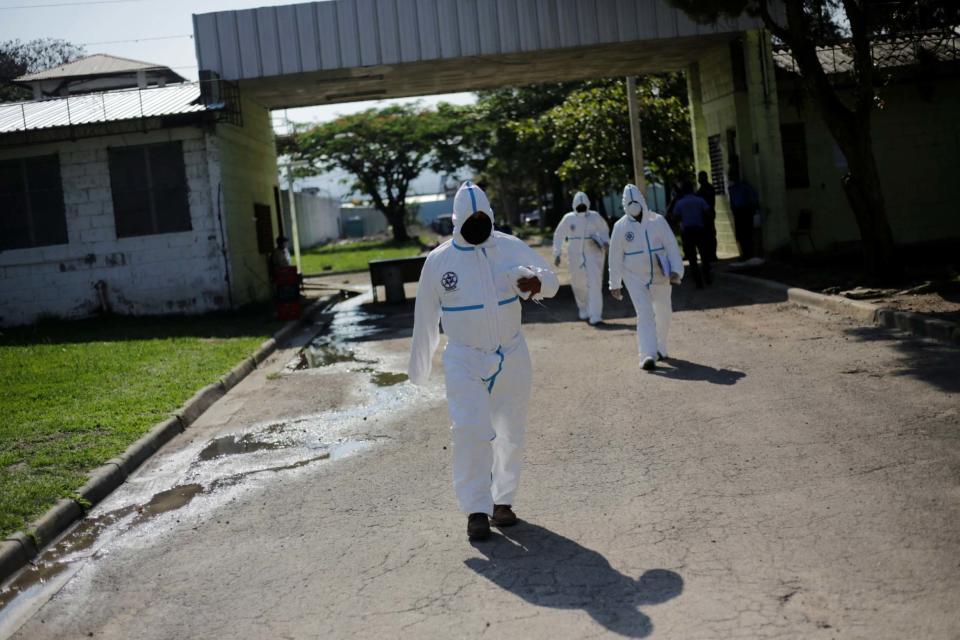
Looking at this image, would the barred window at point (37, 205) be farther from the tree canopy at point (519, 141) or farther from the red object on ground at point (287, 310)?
the tree canopy at point (519, 141)

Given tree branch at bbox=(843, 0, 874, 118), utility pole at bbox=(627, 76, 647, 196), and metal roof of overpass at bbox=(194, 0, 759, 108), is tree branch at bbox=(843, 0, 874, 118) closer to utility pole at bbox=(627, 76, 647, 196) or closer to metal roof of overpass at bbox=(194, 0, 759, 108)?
metal roof of overpass at bbox=(194, 0, 759, 108)

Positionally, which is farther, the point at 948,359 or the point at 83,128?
the point at 83,128

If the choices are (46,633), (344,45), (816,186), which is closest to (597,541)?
(46,633)

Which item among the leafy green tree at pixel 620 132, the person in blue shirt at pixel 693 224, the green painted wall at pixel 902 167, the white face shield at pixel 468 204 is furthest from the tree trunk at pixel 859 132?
the leafy green tree at pixel 620 132

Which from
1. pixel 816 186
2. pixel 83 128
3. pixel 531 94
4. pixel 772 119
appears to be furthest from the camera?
pixel 531 94

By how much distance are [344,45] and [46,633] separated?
17.1 m

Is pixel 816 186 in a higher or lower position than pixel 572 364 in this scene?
higher

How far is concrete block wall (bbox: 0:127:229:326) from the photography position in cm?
2075

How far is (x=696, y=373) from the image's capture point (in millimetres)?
10633

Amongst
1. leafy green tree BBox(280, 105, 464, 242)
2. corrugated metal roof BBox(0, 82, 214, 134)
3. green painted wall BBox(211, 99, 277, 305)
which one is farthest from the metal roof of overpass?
leafy green tree BBox(280, 105, 464, 242)

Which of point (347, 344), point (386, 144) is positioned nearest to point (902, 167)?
point (347, 344)

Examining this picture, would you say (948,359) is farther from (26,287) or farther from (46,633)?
(26,287)

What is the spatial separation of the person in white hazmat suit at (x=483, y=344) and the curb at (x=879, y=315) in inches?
252

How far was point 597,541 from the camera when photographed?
18.6 feet
